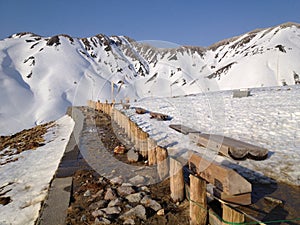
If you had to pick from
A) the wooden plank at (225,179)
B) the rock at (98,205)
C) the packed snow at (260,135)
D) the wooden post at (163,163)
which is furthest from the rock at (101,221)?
the packed snow at (260,135)

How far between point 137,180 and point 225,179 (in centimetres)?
261

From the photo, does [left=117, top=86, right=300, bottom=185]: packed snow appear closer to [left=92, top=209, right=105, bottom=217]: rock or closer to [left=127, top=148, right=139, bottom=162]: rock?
[left=127, top=148, right=139, bottom=162]: rock

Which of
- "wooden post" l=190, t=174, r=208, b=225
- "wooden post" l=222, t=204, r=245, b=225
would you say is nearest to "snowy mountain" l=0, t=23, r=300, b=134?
"wooden post" l=190, t=174, r=208, b=225

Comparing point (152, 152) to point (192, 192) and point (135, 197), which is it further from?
point (192, 192)

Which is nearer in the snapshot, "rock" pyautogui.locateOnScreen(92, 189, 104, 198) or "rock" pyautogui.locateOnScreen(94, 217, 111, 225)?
"rock" pyautogui.locateOnScreen(94, 217, 111, 225)

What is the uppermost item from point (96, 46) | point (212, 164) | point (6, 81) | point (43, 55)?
point (96, 46)

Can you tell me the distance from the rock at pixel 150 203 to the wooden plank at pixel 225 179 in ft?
4.29

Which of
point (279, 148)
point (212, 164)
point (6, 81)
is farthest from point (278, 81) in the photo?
point (6, 81)

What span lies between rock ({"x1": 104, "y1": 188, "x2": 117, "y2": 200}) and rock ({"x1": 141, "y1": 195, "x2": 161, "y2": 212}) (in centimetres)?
75

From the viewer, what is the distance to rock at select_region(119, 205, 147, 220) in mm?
4250

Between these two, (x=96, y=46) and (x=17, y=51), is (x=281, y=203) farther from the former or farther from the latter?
(x=96, y=46)

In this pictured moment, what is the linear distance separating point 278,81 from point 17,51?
132191 millimetres

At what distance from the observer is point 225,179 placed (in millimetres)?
4164

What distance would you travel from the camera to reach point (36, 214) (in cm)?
464
